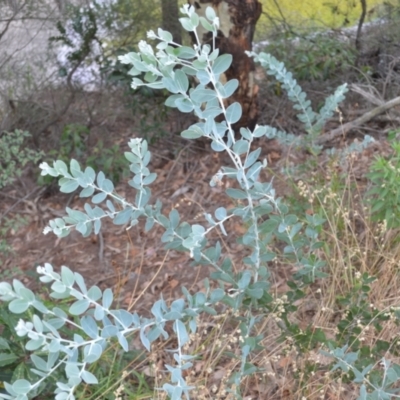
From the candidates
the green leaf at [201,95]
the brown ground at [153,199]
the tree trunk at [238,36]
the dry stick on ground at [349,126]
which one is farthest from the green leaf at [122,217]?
the dry stick on ground at [349,126]

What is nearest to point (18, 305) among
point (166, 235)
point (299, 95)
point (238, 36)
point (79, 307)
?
point (79, 307)

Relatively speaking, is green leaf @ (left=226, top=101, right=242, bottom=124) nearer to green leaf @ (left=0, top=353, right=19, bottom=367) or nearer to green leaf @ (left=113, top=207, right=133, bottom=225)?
green leaf @ (left=113, top=207, right=133, bottom=225)

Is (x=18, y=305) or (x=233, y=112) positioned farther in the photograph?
(x=233, y=112)

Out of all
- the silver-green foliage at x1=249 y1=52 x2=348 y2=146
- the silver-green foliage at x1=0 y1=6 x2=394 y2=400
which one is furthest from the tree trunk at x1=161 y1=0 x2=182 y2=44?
the silver-green foliage at x1=0 y1=6 x2=394 y2=400

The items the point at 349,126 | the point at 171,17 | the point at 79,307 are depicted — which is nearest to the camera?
the point at 79,307

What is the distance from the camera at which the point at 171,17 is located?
16.7 feet

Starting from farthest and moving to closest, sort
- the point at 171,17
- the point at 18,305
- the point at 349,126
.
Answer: the point at 171,17, the point at 349,126, the point at 18,305

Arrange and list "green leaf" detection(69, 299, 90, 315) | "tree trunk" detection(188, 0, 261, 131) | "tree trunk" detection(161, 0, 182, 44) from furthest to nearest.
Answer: "tree trunk" detection(161, 0, 182, 44) → "tree trunk" detection(188, 0, 261, 131) → "green leaf" detection(69, 299, 90, 315)

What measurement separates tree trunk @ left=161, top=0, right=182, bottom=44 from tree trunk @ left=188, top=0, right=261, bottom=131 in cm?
102

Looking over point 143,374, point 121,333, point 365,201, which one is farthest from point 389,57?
point 121,333

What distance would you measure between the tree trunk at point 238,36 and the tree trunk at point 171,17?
1021 millimetres

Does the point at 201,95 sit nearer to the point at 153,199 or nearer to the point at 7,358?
the point at 7,358

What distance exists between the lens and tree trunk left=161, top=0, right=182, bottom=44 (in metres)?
5.08

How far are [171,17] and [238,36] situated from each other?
1.20 meters
